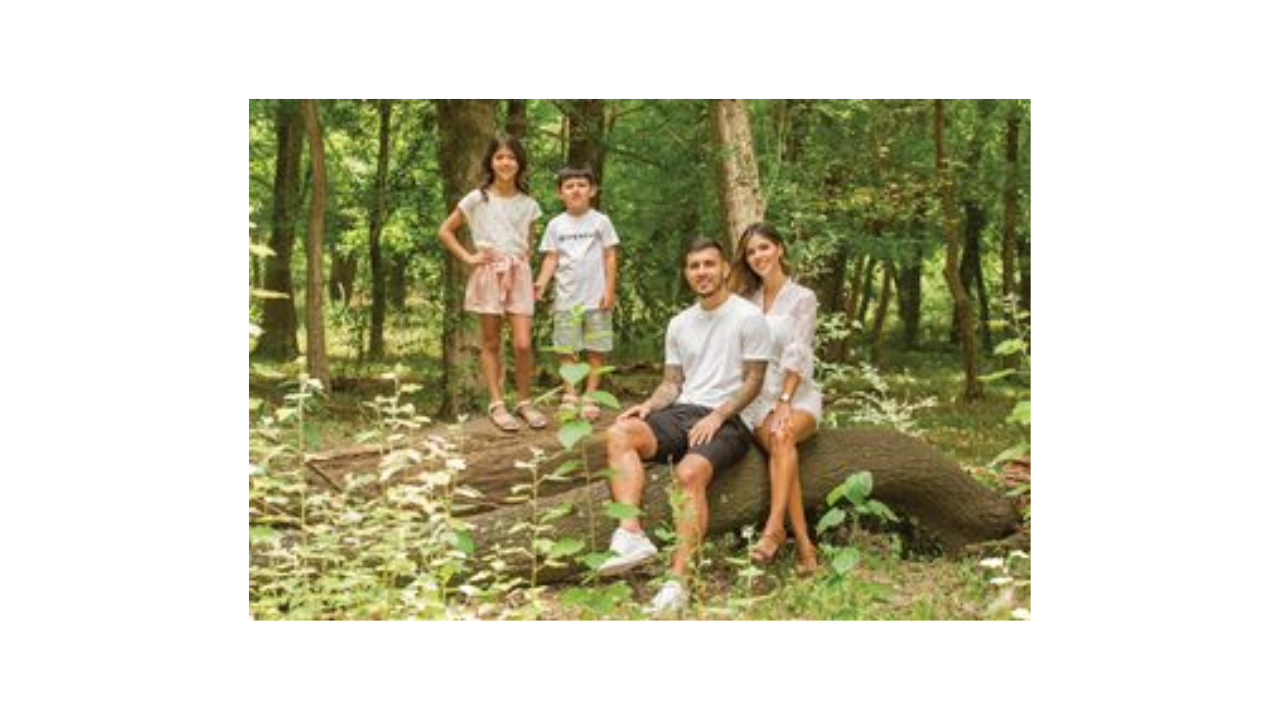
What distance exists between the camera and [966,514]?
28.5 feet

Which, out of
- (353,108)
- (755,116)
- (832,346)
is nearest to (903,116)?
(755,116)

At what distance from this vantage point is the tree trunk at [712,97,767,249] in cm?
1143

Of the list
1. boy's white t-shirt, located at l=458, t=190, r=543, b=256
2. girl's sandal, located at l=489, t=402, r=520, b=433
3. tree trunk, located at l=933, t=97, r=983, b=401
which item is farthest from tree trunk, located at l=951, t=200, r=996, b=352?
girl's sandal, located at l=489, t=402, r=520, b=433

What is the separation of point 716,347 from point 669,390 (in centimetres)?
41

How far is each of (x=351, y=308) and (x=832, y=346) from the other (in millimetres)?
8532

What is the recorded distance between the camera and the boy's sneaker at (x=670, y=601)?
670 cm

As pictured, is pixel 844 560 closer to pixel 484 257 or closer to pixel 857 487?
pixel 857 487

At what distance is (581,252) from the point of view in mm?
9000

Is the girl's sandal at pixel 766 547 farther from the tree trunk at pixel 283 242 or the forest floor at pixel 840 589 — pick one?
the tree trunk at pixel 283 242

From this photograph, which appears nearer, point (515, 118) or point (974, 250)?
point (515, 118)

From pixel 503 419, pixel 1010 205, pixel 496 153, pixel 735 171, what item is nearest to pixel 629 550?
pixel 503 419

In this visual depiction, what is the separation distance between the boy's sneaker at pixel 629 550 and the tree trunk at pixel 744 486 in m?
0.49

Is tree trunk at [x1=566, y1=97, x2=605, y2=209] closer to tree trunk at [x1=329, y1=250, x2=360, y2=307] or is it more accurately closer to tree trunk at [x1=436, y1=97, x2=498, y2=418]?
tree trunk at [x1=436, y1=97, x2=498, y2=418]

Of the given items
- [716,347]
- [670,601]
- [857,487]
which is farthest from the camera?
[716,347]
